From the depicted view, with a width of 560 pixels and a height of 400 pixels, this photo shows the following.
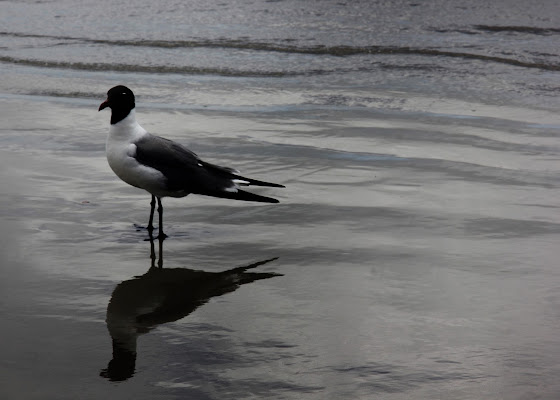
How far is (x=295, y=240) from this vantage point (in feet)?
18.2

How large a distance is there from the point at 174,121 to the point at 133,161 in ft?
10.6

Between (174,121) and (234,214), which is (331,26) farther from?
(234,214)

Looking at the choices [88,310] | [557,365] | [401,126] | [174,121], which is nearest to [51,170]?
[174,121]

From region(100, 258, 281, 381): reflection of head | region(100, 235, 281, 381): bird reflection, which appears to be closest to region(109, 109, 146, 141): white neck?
region(100, 235, 281, 381): bird reflection

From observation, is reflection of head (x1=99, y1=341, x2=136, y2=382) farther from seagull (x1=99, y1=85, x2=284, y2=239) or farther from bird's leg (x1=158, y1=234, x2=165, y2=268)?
seagull (x1=99, y1=85, x2=284, y2=239)

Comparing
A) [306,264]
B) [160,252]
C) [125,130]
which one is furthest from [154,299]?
[125,130]

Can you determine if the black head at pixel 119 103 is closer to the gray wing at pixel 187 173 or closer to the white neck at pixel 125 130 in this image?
the white neck at pixel 125 130

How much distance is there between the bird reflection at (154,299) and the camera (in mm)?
3975

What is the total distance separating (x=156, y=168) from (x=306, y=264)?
1.13 meters

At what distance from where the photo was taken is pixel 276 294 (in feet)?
15.4

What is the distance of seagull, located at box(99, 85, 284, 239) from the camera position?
555 centimetres

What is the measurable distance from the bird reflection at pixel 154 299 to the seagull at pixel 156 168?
479 millimetres

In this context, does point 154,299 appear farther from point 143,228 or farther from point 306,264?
point 143,228

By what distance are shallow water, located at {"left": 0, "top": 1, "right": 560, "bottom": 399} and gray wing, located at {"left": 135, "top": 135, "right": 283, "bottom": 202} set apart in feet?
0.89
